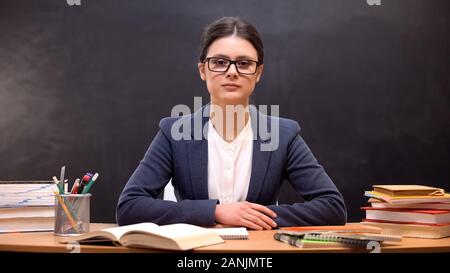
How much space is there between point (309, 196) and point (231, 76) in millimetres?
505

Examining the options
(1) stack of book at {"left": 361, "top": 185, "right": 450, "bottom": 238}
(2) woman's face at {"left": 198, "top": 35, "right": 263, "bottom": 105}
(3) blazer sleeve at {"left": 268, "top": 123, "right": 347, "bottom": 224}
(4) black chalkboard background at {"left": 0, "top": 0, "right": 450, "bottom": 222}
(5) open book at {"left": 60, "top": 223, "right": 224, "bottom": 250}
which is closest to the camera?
(5) open book at {"left": 60, "top": 223, "right": 224, "bottom": 250}

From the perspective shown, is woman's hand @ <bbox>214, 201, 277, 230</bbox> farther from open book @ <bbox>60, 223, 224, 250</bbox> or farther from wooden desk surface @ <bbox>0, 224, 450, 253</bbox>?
open book @ <bbox>60, 223, 224, 250</bbox>

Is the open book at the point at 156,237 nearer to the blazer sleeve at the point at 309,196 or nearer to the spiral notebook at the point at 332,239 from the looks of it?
the spiral notebook at the point at 332,239

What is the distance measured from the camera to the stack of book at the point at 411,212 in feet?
4.58

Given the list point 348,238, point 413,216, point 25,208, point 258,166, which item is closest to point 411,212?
point 413,216

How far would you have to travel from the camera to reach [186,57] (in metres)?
3.26

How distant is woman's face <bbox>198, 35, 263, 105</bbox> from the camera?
189 cm

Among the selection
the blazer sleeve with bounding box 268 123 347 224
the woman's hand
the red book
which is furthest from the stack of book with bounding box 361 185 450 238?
the woman's hand

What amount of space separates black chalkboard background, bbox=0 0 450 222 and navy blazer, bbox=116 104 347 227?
1.23 m

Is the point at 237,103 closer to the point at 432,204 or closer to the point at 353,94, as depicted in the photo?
the point at 432,204

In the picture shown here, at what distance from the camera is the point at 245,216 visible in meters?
1.59

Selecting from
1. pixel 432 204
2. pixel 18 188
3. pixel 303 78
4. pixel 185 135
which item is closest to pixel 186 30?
pixel 303 78

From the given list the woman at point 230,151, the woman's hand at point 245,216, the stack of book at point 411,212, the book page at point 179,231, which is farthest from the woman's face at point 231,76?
the book page at point 179,231
